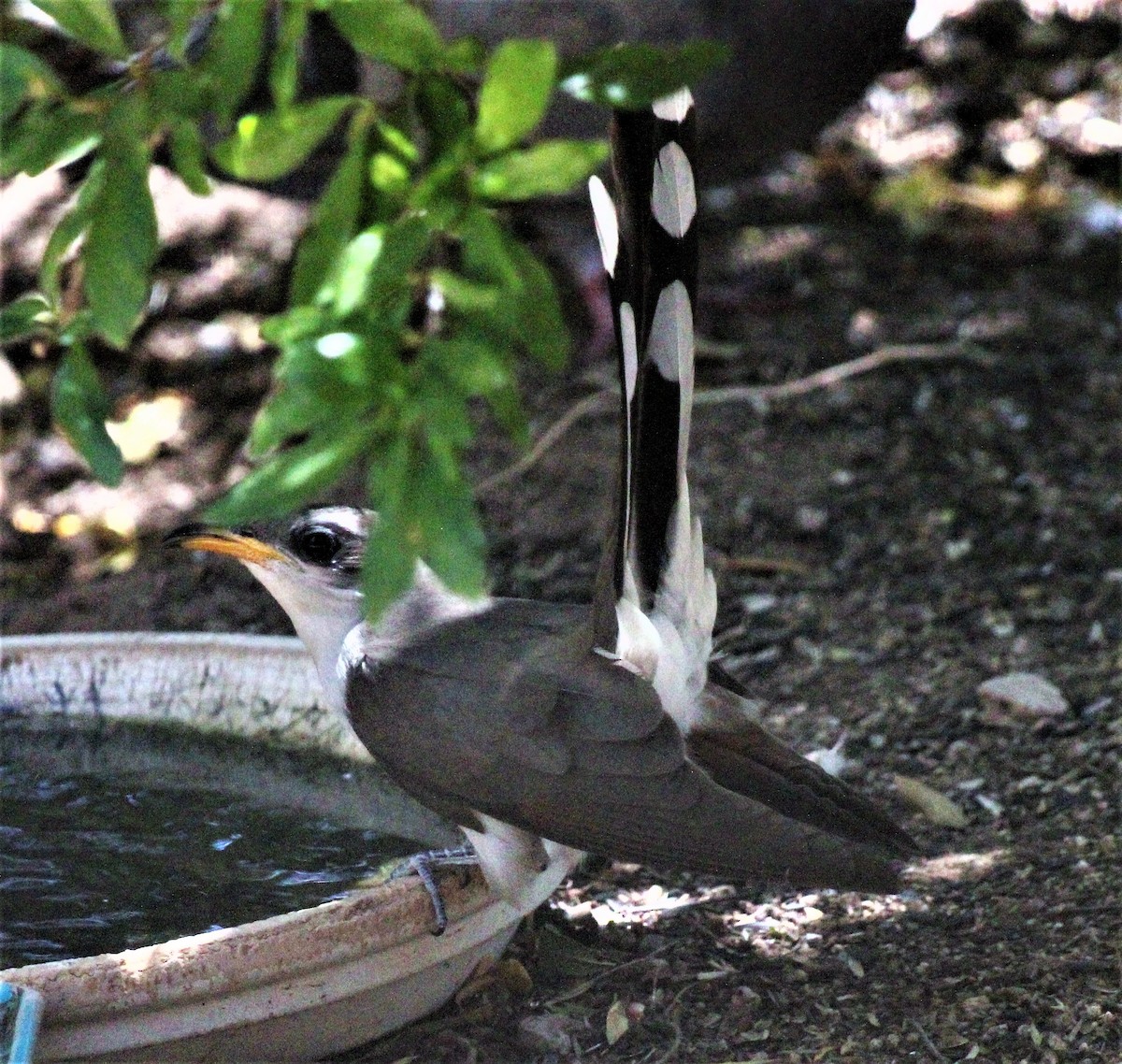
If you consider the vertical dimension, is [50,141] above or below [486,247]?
above

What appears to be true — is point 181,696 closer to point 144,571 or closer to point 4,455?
point 144,571

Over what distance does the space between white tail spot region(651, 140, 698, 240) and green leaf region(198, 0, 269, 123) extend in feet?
3.67

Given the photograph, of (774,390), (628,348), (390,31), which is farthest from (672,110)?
(774,390)

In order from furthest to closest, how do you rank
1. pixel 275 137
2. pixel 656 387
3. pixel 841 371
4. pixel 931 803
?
pixel 841 371 < pixel 931 803 < pixel 656 387 < pixel 275 137

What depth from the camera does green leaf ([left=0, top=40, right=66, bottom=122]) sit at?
2.04 metres

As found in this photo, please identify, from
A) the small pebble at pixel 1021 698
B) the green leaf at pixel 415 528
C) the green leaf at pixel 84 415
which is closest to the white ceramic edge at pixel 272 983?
the green leaf at pixel 84 415

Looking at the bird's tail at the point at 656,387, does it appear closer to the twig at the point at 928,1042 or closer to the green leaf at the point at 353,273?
the twig at the point at 928,1042

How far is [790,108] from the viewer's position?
19.7ft

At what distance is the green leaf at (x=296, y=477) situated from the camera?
185 cm

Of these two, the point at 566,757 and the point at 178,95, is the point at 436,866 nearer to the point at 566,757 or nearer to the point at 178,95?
the point at 566,757

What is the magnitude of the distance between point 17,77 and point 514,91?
628 mm

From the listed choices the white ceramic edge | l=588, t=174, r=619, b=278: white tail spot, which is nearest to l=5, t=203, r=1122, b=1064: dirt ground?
the white ceramic edge

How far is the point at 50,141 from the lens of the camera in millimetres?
2129

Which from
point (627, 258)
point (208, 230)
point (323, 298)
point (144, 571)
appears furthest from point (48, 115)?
point (208, 230)
